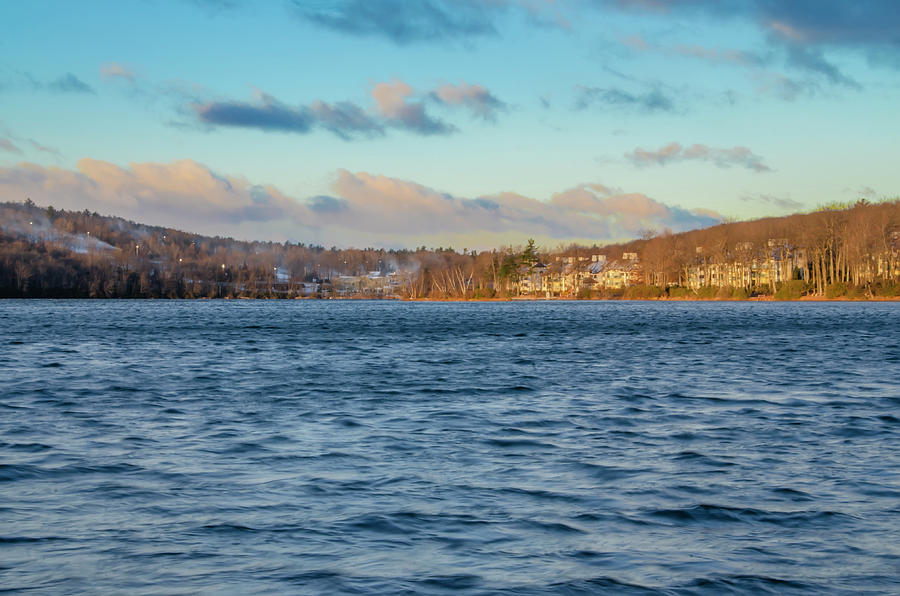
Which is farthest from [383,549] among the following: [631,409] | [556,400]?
[556,400]

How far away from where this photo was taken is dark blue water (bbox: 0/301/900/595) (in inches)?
358

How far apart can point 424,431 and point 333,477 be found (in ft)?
18.1

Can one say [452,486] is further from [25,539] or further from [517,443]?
[25,539]

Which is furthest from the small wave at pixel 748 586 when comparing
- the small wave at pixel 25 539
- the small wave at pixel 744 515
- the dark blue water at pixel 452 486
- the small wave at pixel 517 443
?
the small wave at pixel 517 443

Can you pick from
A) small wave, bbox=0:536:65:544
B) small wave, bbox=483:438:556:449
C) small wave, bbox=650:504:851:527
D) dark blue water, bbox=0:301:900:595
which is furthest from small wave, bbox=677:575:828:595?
small wave, bbox=483:438:556:449

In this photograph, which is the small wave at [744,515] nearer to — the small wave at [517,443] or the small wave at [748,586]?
the small wave at [748,586]

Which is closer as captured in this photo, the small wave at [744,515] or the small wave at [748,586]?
the small wave at [748,586]

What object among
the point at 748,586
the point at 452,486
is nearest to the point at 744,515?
the point at 748,586

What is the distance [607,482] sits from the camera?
1351 centimetres

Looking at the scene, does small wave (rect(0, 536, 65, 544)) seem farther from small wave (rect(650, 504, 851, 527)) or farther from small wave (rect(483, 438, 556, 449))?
small wave (rect(483, 438, 556, 449))

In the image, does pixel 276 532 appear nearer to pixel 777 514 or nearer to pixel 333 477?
pixel 333 477

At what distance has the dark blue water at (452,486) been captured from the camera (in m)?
9.10

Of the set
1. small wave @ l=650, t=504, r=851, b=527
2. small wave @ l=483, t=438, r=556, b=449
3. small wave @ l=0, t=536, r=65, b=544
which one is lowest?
small wave @ l=483, t=438, r=556, b=449

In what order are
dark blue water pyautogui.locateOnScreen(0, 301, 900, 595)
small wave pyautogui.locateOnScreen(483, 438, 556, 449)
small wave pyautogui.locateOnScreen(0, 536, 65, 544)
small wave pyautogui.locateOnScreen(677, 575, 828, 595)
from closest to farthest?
small wave pyautogui.locateOnScreen(677, 575, 828, 595)
dark blue water pyautogui.locateOnScreen(0, 301, 900, 595)
small wave pyautogui.locateOnScreen(0, 536, 65, 544)
small wave pyautogui.locateOnScreen(483, 438, 556, 449)
